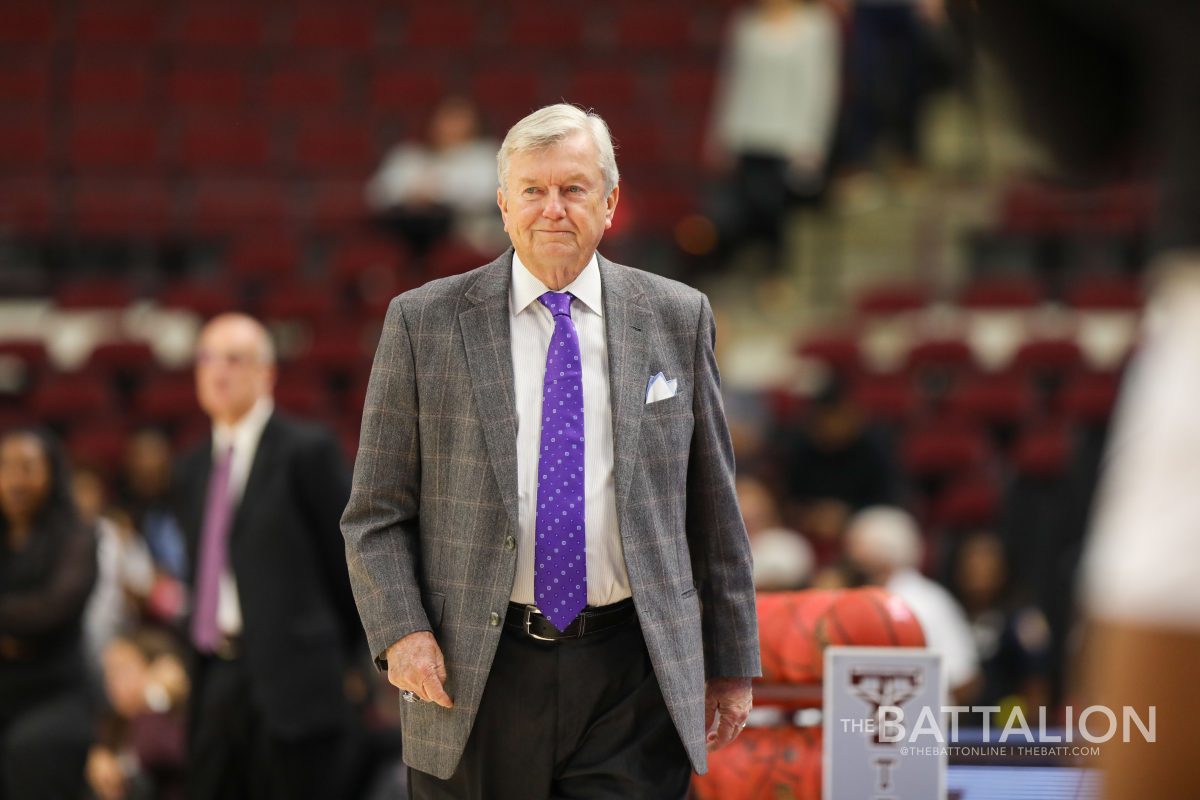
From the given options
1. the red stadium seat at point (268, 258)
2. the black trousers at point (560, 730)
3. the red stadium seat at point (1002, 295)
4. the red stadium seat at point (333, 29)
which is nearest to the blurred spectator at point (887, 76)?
the red stadium seat at point (1002, 295)

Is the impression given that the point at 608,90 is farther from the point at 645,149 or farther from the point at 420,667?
the point at 420,667

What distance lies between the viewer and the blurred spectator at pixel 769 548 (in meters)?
6.92

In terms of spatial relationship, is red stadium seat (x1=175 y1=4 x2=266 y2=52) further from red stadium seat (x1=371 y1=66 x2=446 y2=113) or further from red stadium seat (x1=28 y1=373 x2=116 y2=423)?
red stadium seat (x1=28 y1=373 x2=116 y2=423)

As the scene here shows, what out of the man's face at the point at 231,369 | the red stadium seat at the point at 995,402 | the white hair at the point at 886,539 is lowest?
the white hair at the point at 886,539

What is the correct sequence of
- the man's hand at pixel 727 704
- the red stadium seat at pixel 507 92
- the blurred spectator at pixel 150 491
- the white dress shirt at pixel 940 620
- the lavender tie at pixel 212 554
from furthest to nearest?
the red stadium seat at pixel 507 92
the blurred spectator at pixel 150 491
the white dress shirt at pixel 940 620
the lavender tie at pixel 212 554
the man's hand at pixel 727 704

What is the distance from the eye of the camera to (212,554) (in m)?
4.95

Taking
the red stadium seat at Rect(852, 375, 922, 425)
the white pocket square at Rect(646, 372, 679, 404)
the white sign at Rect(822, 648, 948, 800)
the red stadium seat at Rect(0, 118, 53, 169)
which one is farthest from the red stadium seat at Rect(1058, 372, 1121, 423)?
the red stadium seat at Rect(0, 118, 53, 169)

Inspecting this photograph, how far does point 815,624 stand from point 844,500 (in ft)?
15.9

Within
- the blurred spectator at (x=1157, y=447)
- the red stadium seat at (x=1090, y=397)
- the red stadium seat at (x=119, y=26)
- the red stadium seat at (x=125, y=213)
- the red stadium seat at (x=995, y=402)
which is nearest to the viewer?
the blurred spectator at (x=1157, y=447)

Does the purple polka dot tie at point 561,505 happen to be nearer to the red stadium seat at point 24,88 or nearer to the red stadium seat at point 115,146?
the red stadium seat at point 115,146

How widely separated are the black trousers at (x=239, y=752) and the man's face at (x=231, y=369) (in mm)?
790

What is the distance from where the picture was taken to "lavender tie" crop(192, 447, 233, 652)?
4.85 meters

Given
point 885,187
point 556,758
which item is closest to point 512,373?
point 556,758

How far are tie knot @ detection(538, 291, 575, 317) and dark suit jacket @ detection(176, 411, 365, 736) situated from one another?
2078 mm
